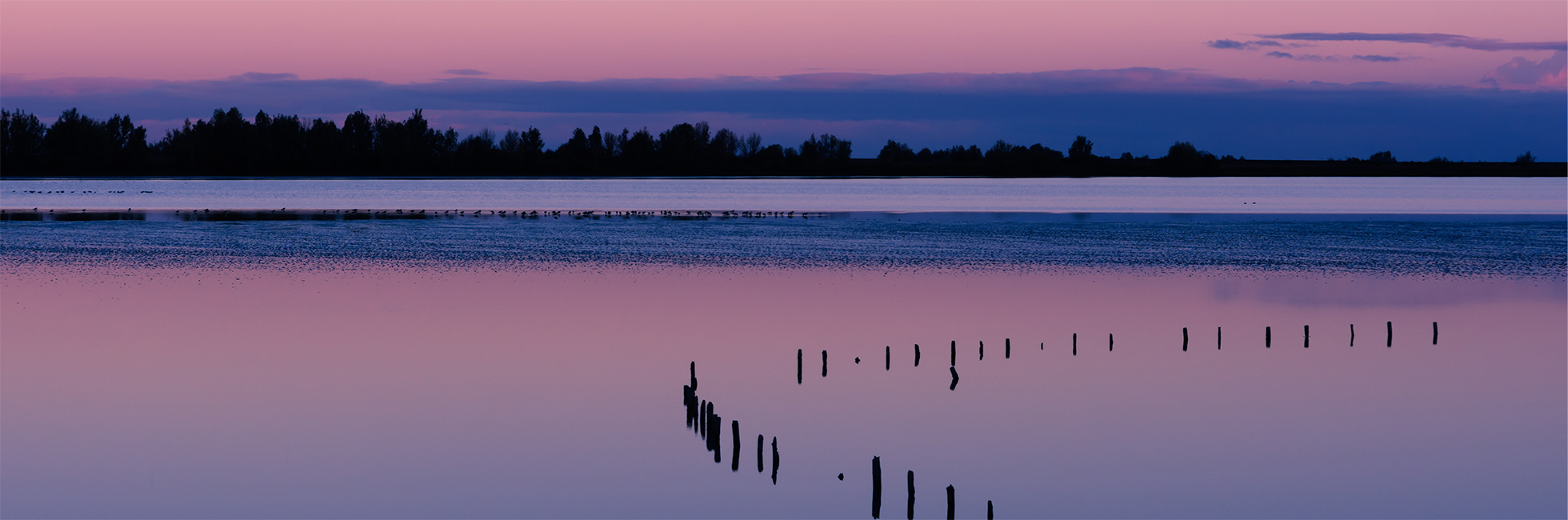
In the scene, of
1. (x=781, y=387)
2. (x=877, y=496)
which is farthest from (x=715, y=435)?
(x=781, y=387)

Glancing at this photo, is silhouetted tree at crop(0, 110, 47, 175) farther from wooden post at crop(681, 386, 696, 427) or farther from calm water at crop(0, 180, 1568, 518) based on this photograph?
wooden post at crop(681, 386, 696, 427)

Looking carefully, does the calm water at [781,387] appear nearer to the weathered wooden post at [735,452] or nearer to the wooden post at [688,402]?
the weathered wooden post at [735,452]

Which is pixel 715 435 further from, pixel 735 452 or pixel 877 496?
pixel 877 496

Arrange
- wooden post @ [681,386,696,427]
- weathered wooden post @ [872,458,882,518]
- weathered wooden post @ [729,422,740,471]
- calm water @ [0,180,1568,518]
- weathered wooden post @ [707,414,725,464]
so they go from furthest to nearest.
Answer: wooden post @ [681,386,696,427] → weathered wooden post @ [707,414,725,464] → weathered wooden post @ [729,422,740,471] → calm water @ [0,180,1568,518] → weathered wooden post @ [872,458,882,518]

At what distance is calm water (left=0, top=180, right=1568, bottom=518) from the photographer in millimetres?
15617

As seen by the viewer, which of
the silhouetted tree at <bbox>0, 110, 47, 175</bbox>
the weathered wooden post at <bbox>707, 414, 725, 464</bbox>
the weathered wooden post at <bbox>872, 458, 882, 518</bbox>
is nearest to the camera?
the weathered wooden post at <bbox>872, 458, 882, 518</bbox>

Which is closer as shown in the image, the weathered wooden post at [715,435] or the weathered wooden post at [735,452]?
the weathered wooden post at [735,452]

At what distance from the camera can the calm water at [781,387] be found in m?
15.6

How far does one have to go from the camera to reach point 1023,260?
44344 millimetres

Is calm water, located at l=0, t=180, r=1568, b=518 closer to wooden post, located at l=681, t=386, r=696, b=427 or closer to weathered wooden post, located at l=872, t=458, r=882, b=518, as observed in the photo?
weathered wooden post, located at l=872, t=458, r=882, b=518

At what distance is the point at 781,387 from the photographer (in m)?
21.1

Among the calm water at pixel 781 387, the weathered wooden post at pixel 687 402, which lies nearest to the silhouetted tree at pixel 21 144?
the calm water at pixel 781 387

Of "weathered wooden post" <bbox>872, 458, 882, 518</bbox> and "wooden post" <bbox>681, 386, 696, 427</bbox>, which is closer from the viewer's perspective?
"weathered wooden post" <bbox>872, 458, 882, 518</bbox>

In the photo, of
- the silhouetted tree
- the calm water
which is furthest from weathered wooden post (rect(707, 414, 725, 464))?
the silhouetted tree
